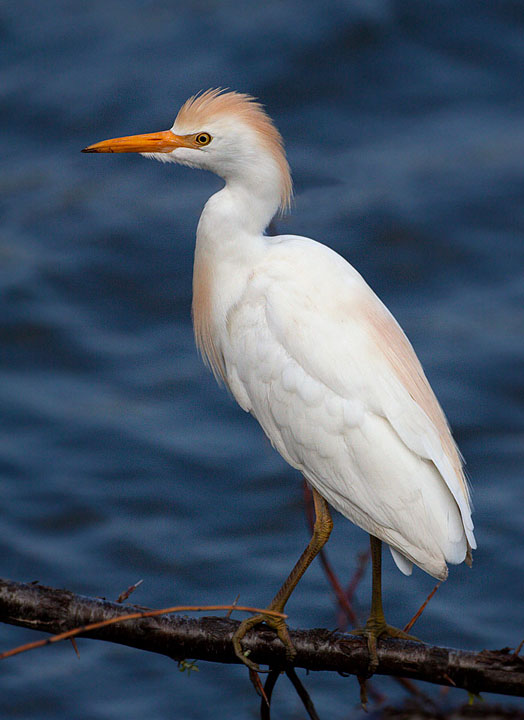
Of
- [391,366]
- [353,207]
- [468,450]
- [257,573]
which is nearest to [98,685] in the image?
[257,573]

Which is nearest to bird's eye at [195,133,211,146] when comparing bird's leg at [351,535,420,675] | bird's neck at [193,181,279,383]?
bird's neck at [193,181,279,383]

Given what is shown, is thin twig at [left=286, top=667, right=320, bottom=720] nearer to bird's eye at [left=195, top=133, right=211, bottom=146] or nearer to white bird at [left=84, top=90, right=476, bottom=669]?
white bird at [left=84, top=90, right=476, bottom=669]

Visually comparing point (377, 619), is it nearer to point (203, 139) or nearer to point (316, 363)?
point (316, 363)

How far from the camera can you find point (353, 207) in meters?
9.30

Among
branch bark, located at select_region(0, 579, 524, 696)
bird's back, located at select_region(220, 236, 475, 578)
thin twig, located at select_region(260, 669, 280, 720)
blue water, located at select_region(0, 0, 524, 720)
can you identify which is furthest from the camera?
blue water, located at select_region(0, 0, 524, 720)

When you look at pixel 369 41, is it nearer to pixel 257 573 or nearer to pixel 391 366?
pixel 257 573

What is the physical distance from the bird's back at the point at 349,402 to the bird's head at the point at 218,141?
0.29m

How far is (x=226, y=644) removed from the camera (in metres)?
2.84

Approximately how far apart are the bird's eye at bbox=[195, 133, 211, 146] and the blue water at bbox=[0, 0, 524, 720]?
12.0ft

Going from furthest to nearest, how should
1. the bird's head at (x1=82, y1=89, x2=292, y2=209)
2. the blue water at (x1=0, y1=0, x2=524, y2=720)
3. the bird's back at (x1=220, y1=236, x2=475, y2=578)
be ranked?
the blue water at (x1=0, y1=0, x2=524, y2=720) → the bird's head at (x1=82, y1=89, x2=292, y2=209) → the bird's back at (x1=220, y1=236, x2=475, y2=578)

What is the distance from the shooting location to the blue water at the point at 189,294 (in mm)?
6703

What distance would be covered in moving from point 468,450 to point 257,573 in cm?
184

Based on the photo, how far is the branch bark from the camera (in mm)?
2570

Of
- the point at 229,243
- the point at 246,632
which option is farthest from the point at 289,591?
the point at 229,243
